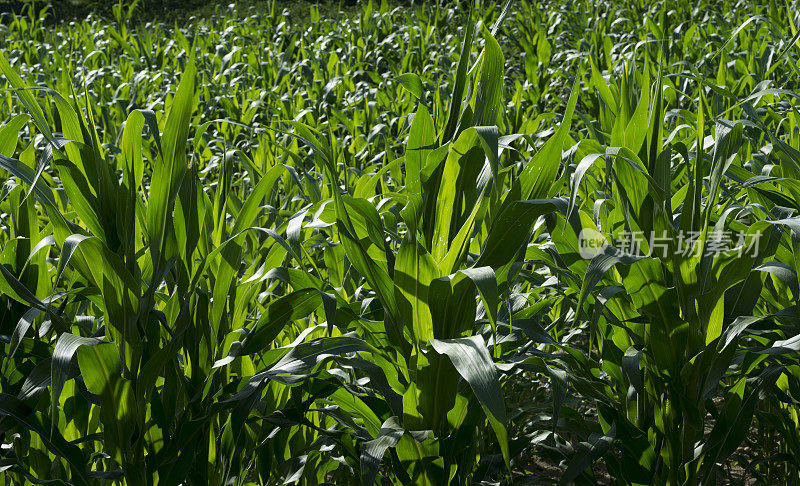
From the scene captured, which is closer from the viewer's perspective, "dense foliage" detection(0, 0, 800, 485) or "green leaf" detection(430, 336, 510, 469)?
"green leaf" detection(430, 336, 510, 469)

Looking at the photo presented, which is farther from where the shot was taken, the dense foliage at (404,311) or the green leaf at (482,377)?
the dense foliage at (404,311)

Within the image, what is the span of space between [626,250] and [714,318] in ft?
0.60

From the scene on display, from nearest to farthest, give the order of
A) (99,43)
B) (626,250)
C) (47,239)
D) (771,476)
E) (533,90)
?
(47,239)
(626,250)
(771,476)
(533,90)
(99,43)

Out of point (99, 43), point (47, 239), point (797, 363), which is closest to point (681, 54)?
point (797, 363)

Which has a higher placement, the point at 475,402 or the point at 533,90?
the point at 533,90

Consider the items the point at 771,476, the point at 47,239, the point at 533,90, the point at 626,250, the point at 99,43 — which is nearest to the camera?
the point at 47,239

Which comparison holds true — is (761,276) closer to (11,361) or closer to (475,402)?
(475,402)

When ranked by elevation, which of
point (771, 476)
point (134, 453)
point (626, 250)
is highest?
point (626, 250)

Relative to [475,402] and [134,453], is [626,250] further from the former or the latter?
[134,453]

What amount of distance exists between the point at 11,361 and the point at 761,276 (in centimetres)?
136

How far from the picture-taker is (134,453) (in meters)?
1.21

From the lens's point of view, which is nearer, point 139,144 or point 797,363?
point 139,144

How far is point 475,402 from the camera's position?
123 centimetres

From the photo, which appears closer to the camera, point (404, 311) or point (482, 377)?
point (482, 377)
